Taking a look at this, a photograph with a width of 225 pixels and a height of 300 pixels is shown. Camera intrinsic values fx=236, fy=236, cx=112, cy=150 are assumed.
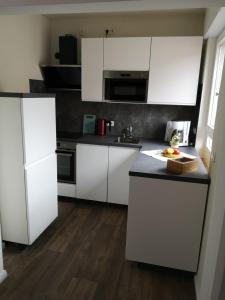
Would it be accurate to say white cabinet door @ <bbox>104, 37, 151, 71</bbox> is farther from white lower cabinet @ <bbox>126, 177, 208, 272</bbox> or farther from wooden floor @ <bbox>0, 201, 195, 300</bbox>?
wooden floor @ <bbox>0, 201, 195, 300</bbox>

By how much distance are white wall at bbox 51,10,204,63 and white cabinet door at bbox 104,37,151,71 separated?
1.37ft

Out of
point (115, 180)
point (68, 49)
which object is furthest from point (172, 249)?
point (68, 49)

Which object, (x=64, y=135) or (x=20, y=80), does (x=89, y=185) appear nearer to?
(x=64, y=135)

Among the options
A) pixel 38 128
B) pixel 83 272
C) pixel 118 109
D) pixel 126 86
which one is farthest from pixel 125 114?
pixel 83 272

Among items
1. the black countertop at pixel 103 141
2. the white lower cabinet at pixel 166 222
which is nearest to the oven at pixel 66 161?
the black countertop at pixel 103 141

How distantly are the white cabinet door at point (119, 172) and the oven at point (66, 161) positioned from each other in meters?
0.52

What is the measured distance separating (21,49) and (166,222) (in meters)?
2.57

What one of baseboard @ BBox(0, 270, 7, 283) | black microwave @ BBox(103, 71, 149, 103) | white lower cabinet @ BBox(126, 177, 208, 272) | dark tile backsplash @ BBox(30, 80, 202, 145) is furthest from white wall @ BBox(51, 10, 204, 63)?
baseboard @ BBox(0, 270, 7, 283)

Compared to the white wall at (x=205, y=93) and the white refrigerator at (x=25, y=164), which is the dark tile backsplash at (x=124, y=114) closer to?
the white wall at (x=205, y=93)

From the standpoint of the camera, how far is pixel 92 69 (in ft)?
10.2

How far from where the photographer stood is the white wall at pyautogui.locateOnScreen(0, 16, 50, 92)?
8.45 ft

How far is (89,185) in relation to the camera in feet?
10.6

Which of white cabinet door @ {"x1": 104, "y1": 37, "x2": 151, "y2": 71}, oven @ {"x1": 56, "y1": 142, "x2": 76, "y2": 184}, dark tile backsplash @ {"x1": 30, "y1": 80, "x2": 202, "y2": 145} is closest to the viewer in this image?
white cabinet door @ {"x1": 104, "y1": 37, "x2": 151, "y2": 71}

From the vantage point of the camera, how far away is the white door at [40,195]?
2215mm
